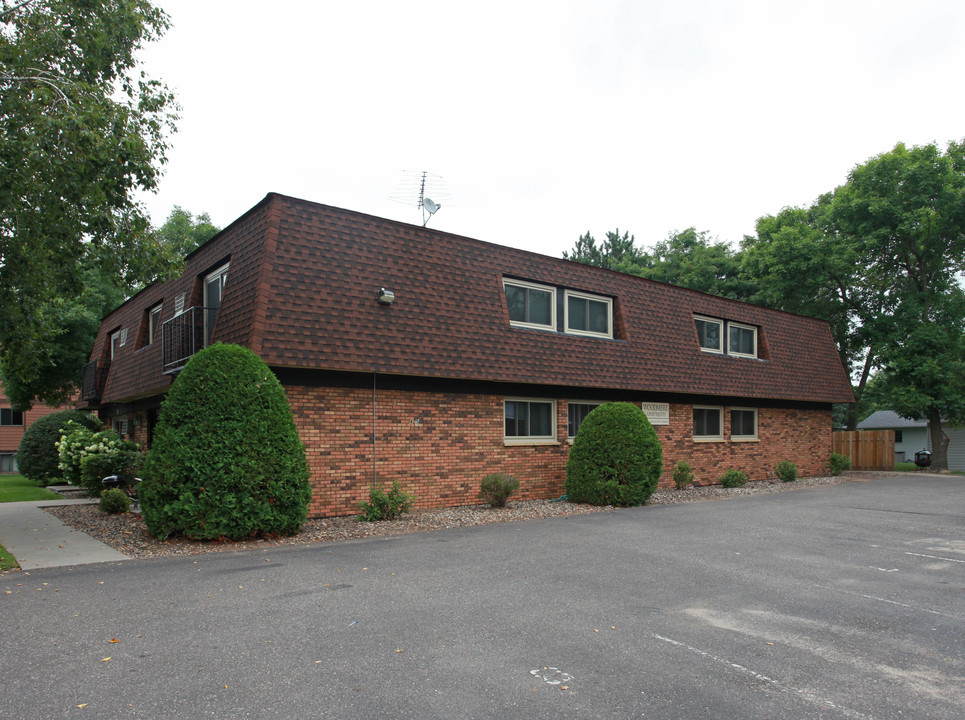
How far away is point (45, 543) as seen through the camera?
931cm

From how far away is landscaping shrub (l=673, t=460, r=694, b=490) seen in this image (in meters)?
16.4

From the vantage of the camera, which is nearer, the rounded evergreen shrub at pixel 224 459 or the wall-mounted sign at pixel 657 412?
the rounded evergreen shrub at pixel 224 459

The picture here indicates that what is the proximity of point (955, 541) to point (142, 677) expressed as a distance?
10.4 meters

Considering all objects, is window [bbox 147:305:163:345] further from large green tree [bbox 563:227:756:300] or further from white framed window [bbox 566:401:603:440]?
large green tree [bbox 563:227:756:300]

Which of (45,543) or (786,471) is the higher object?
(786,471)

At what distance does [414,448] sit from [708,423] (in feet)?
32.0

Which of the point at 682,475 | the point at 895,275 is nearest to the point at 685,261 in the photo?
the point at 895,275

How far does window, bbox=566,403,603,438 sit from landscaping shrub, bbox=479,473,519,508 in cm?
286

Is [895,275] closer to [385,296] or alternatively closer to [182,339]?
[385,296]

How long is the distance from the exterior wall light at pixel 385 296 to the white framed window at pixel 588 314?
4836 millimetres

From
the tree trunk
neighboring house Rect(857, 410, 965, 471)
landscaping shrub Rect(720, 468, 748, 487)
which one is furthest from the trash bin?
landscaping shrub Rect(720, 468, 748, 487)

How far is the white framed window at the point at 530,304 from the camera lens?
47.3ft

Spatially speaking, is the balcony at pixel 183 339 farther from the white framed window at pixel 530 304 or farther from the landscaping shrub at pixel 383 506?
the white framed window at pixel 530 304

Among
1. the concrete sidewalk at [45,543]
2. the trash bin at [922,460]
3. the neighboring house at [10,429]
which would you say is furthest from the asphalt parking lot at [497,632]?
the neighboring house at [10,429]
